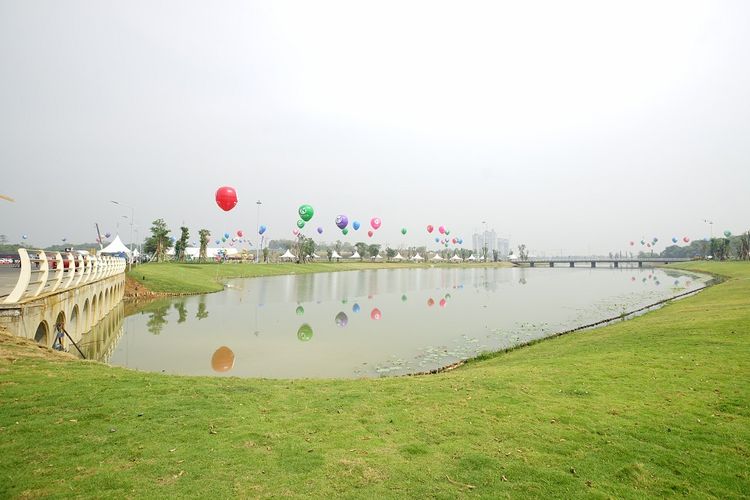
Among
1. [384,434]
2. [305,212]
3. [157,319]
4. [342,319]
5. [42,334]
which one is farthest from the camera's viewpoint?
[305,212]

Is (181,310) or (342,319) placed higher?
(181,310)

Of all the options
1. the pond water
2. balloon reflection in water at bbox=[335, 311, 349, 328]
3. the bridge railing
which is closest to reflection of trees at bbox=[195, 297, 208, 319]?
the pond water

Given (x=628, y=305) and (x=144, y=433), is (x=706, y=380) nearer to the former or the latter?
(x=144, y=433)

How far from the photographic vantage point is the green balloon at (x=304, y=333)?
20.9 m

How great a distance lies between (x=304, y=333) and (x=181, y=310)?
45.7 feet

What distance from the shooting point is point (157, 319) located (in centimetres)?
2694

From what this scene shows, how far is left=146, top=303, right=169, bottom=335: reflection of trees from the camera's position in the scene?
2356 centimetres

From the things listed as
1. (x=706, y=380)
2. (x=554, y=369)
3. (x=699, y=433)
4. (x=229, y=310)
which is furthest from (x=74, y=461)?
(x=229, y=310)

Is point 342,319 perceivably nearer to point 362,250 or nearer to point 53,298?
point 53,298

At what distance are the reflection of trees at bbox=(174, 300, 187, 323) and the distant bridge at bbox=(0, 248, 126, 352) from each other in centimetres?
452

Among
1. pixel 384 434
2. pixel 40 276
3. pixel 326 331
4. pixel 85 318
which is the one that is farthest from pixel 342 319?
pixel 384 434

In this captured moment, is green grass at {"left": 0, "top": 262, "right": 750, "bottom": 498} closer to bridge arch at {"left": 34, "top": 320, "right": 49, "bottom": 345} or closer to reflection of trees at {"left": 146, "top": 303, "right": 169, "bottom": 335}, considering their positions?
bridge arch at {"left": 34, "top": 320, "right": 49, "bottom": 345}

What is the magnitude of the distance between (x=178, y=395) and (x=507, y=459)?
22.4 ft

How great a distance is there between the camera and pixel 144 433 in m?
6.48
